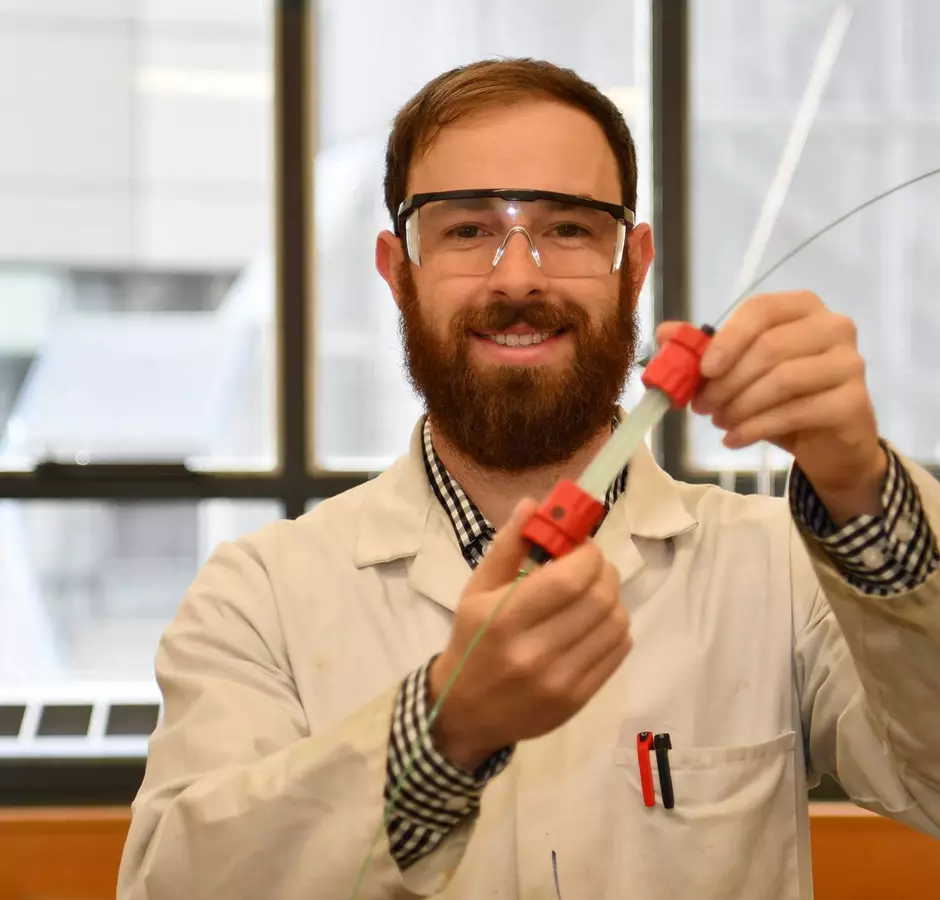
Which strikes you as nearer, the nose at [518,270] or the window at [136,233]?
the nose at [518,270]

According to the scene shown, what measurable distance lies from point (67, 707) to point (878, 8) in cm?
274

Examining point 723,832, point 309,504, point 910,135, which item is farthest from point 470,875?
point 910,135

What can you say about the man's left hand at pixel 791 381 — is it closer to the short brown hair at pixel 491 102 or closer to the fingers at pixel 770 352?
the fingers at pixel 770 352

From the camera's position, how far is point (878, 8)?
248 cm

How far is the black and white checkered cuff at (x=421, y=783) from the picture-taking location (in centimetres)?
69

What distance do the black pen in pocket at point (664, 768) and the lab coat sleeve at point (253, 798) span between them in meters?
0.38

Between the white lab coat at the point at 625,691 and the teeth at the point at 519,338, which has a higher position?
the teeth at the point at 519,338

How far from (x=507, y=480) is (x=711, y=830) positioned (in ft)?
1.49

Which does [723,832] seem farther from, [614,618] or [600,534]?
[614,618]

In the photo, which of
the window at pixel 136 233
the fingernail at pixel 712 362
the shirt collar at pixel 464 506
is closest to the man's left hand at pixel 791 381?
the fingernail at pixel 712 362

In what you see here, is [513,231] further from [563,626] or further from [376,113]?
[376,113]

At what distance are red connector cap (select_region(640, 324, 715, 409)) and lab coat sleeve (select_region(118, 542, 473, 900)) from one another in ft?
1.03

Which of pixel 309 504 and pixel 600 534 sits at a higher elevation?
pixel 600 534

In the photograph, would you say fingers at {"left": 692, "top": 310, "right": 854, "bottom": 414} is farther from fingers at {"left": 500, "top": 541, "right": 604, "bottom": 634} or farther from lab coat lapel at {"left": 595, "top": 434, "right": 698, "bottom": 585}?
lab coat lapel at {"left": 595, "top": 434, "right": 698, "bottom": 585}
